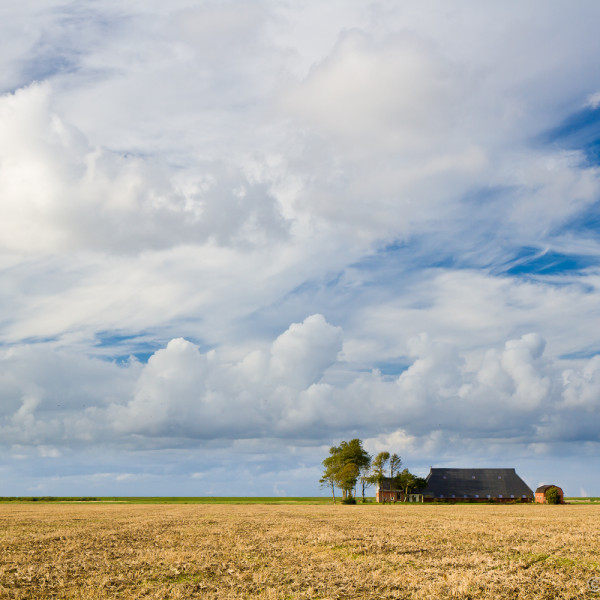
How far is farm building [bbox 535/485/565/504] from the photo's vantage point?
144625mm

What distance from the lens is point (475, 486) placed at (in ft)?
559

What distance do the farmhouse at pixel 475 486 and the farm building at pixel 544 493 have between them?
31.5 feet

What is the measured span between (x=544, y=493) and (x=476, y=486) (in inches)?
909

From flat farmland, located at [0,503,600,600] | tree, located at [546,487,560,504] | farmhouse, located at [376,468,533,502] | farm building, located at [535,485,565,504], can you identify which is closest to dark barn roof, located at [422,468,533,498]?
farmhouse, located at [376,468,533,502]

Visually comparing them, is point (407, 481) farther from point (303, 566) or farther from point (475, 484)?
point (303, 566)

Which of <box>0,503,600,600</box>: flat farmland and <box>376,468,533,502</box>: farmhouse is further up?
<box>0,503,600,600</box>: flat farmland

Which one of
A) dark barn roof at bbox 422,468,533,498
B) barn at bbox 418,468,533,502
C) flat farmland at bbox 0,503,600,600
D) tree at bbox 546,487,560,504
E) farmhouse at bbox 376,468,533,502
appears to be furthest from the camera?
dark barn roof at bbox 422,468,533,498

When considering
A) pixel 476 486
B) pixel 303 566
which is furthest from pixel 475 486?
pixel 303 566

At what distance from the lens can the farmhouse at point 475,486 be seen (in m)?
165

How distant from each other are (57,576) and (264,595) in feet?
29.8

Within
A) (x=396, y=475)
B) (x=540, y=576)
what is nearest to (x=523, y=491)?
(x=396, y=475)

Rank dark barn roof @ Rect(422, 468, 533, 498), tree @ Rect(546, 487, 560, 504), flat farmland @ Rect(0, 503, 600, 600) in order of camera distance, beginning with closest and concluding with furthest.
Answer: flat farmland @ Rect(0, 503, 600, 600)
tree @ Rect(546, 487, 560, 504)
dark barn roof @ Rect(422, 468, 533, 498)

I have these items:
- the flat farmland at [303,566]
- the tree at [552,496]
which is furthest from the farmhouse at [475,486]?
the flat farmland at [303,566]

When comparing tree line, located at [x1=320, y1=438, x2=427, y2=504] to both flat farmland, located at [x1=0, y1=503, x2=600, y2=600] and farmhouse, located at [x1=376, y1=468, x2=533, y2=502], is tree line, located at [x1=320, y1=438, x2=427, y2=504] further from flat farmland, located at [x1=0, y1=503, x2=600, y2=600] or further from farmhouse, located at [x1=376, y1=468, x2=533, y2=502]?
flat farmland, located at [x1=0, y1=503, x2=600, y2=600]
